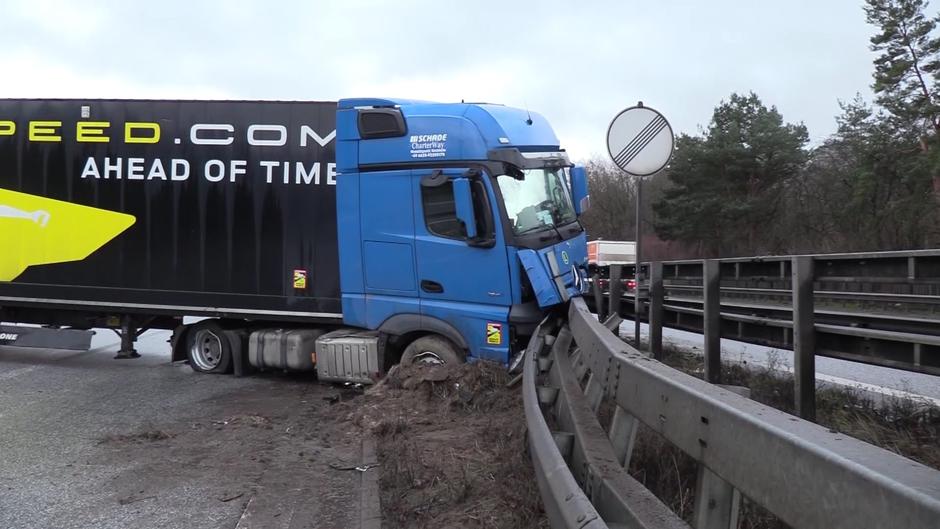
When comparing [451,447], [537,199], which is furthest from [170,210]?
[451,447]

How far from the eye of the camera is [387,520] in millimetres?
4383

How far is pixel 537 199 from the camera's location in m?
8.45

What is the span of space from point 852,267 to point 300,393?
6.23 m

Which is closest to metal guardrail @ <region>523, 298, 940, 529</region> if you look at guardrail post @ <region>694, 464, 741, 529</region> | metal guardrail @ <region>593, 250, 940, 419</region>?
guardrail post @ <region>694, 464, 741, 529</region>

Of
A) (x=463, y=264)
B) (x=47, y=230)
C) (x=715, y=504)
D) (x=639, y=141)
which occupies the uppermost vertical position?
(x=639, y=141)

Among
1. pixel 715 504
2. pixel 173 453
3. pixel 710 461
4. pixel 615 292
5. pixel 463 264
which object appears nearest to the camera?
pixel 710 461

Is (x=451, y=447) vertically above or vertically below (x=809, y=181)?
below

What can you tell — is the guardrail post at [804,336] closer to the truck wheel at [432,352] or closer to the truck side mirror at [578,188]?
the truck wheel at [432,352]

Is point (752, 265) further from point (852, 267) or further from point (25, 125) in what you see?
point (25, 125)

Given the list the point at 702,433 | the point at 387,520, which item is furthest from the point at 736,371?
the point at 702,433

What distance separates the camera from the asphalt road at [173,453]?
4770 millimetres

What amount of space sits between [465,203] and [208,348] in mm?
4657

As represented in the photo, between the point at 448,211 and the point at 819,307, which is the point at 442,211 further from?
the point at 819,307

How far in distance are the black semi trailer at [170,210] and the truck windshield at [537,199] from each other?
2.41 metres
